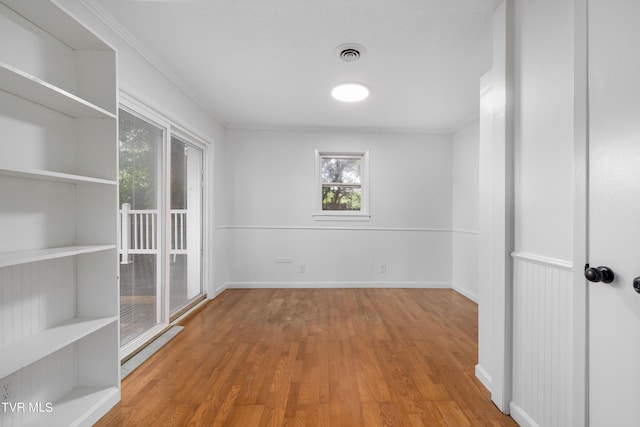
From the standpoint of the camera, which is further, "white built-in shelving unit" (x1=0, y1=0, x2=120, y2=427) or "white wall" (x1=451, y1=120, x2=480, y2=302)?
"white wall" (x1=451, y1=120, x2=480, y2=302)

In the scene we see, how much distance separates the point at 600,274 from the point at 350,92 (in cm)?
245

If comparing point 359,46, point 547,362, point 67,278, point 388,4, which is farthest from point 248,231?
point 547,362

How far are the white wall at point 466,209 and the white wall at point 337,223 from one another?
0.40 ft

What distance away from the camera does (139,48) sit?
2.16 m

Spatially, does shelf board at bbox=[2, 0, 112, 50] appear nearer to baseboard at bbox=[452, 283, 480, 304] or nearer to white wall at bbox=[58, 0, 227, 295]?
white wall at bbox=[58, 0, 227, 295]

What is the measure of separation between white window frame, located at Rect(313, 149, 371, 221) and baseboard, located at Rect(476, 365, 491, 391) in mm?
2579

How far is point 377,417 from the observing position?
1538 mm

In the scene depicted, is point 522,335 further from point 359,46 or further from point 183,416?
point 359,46

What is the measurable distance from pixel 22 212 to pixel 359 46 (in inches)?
92.5

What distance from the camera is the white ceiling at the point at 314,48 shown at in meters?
1.78

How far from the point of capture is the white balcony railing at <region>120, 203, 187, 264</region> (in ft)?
7.19

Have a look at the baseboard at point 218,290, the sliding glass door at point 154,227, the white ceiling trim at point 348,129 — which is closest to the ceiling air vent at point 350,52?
the sliding glass door at point 154,227

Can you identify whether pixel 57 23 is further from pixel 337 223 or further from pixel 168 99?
pixel 337 223

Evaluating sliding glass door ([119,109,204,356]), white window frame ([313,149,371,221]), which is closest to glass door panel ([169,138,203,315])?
sliding glass door ([119,109,204,356])
